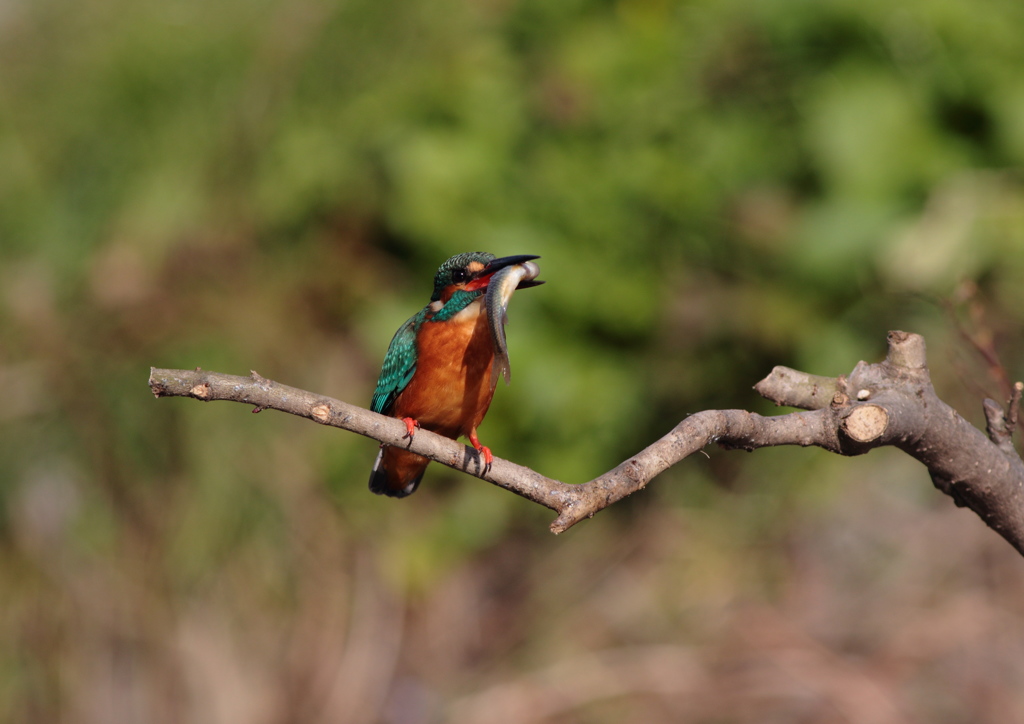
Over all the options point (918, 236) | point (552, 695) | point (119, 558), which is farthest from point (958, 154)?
point (119, 558)

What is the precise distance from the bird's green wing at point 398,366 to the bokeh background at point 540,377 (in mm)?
1680

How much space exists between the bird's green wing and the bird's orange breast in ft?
0.33

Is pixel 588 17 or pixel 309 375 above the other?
pixel 588 17

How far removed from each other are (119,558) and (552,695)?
6.55 feet

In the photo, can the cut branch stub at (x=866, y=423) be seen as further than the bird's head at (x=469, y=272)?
No

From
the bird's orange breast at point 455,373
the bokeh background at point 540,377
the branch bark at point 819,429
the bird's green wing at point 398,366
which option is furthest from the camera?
the bokeh background at point 540,377

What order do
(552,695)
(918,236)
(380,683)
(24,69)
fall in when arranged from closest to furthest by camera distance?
(918,236)
(552,695)
(380,683)
(24,69)

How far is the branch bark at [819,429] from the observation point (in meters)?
1.28

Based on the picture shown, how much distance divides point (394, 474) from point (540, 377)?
181 centimetres

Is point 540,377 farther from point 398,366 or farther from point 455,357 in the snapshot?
point 455,357

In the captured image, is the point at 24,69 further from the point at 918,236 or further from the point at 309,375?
the point at 918,236

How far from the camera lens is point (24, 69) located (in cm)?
536

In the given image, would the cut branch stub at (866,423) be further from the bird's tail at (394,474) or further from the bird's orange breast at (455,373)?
the bird's tail at (394,474)

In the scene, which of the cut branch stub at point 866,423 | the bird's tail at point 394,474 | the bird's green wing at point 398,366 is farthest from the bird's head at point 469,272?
the cut branch stub at point 866,423
